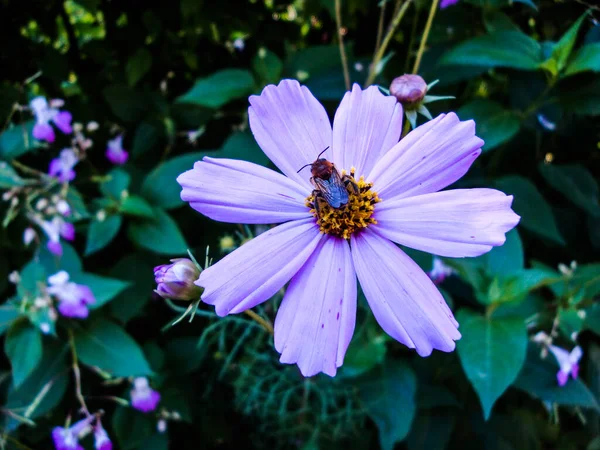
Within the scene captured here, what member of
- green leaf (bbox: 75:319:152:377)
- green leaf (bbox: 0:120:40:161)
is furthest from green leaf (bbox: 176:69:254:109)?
green leaf (bbox: 75:319:152:377)

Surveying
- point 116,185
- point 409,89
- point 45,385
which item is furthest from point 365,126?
point 45,385

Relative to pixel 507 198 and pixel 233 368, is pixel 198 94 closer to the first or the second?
pixel 233 368

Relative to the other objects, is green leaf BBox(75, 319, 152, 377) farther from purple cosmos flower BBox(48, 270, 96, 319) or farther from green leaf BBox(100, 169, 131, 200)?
green leaf BBox(100, 169, 131, 200)

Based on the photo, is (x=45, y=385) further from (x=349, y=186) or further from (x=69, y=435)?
(x=349, y=186)

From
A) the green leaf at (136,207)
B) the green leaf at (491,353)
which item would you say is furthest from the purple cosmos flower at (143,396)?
the green leaf at (491,353)

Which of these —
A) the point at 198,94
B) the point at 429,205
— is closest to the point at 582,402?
the point at 429,205

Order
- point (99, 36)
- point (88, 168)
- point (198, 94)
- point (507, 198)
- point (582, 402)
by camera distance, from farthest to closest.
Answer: point (99, 36) → point (88, 168) → point (198, 94) → point (582, 402) → point (507, 198)
